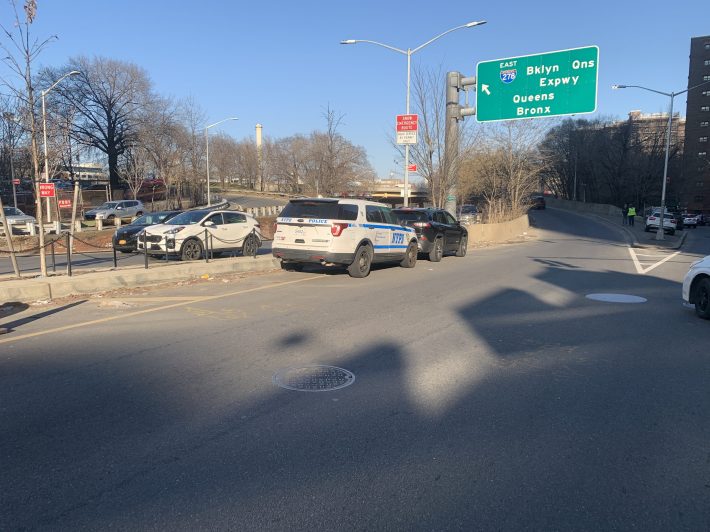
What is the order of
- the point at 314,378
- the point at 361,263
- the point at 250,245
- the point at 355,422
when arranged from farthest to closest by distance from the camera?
the point at 250,245 < the point at 361,263 < the point at 314,378 < the point at 355,422

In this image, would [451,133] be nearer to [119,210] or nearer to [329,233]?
[329,233]

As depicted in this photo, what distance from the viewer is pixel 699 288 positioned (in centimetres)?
902

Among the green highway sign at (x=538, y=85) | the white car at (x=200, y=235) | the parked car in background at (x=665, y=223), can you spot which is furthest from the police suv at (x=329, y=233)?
the parked car in background at (x=665, y=223)

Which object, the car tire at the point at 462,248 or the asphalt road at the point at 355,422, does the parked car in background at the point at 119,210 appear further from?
the asphalt road at the point at 355,422

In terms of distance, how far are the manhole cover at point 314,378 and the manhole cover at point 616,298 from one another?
23.1 ft

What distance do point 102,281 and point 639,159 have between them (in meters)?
84.4

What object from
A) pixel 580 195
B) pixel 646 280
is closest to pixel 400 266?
pixel 646 280

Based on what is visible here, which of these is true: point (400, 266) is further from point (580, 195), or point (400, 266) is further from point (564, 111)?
point (580, 195)

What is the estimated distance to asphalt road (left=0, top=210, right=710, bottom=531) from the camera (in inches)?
126

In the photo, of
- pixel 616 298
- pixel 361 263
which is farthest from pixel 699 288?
pixel 361 263

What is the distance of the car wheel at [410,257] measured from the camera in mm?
15664

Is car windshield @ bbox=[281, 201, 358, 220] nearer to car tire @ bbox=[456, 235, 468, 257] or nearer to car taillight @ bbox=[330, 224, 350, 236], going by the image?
car taillight @ bbox=[330, 224, 350, 236]

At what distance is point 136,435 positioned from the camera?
13.5 ft

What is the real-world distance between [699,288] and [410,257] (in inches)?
314
